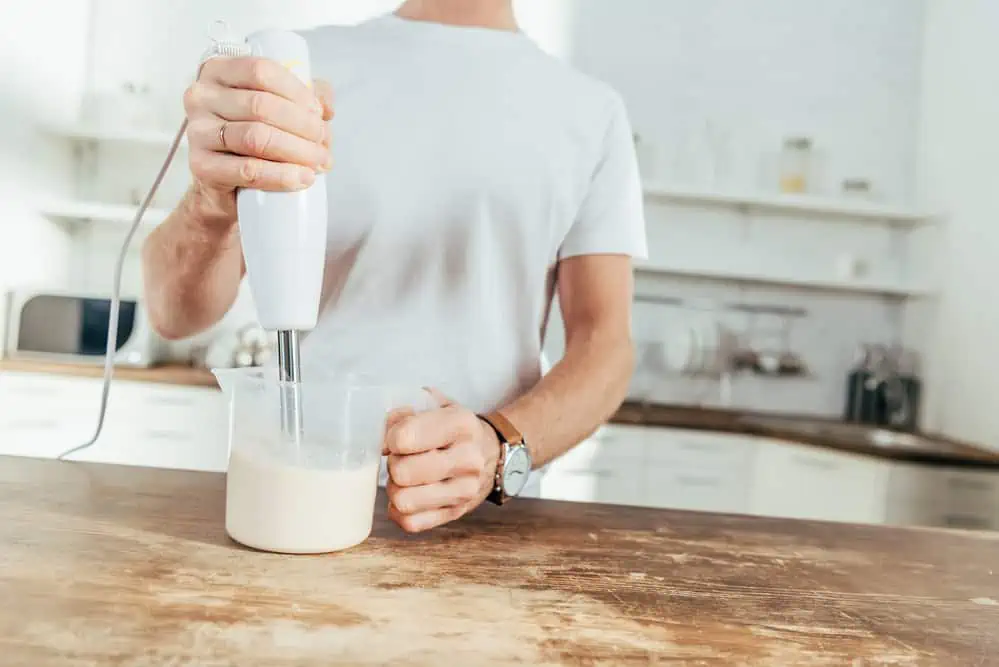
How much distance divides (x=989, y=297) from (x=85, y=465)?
2693 millimetres

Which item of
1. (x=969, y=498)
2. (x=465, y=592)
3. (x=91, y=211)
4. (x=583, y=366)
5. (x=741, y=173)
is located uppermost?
(x=741, y=173)

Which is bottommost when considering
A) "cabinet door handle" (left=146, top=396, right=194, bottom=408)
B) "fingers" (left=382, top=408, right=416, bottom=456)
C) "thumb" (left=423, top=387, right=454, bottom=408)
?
"cabinet door handle" (left=146, top=396, right=194, bottom=408)

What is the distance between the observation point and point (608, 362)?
990 mm

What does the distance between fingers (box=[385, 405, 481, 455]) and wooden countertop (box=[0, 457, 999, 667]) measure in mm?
69

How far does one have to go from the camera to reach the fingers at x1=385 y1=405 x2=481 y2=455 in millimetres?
587

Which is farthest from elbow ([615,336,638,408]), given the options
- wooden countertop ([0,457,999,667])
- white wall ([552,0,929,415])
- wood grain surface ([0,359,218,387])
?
white wall ([552,0,929,415])


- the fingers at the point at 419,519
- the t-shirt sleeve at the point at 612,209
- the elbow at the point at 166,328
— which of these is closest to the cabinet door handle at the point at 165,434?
the elbow at the point at 166,328

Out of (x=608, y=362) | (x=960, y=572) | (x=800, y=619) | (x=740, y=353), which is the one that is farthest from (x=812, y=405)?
(x=800, y=619)

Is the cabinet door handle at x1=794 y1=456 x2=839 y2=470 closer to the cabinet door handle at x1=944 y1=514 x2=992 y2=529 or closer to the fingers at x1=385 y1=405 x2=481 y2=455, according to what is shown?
the cabinet door handle at x1=944 y1=514 x2=992 y2=529

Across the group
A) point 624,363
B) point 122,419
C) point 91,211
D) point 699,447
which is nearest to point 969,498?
point 699,447

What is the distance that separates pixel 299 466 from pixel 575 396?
17.1 inches

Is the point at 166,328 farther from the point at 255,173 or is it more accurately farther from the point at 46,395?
the point at 46,395

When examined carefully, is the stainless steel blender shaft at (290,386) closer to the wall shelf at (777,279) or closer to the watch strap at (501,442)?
the watch strap at (501,442)

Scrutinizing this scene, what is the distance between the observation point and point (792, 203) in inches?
115
